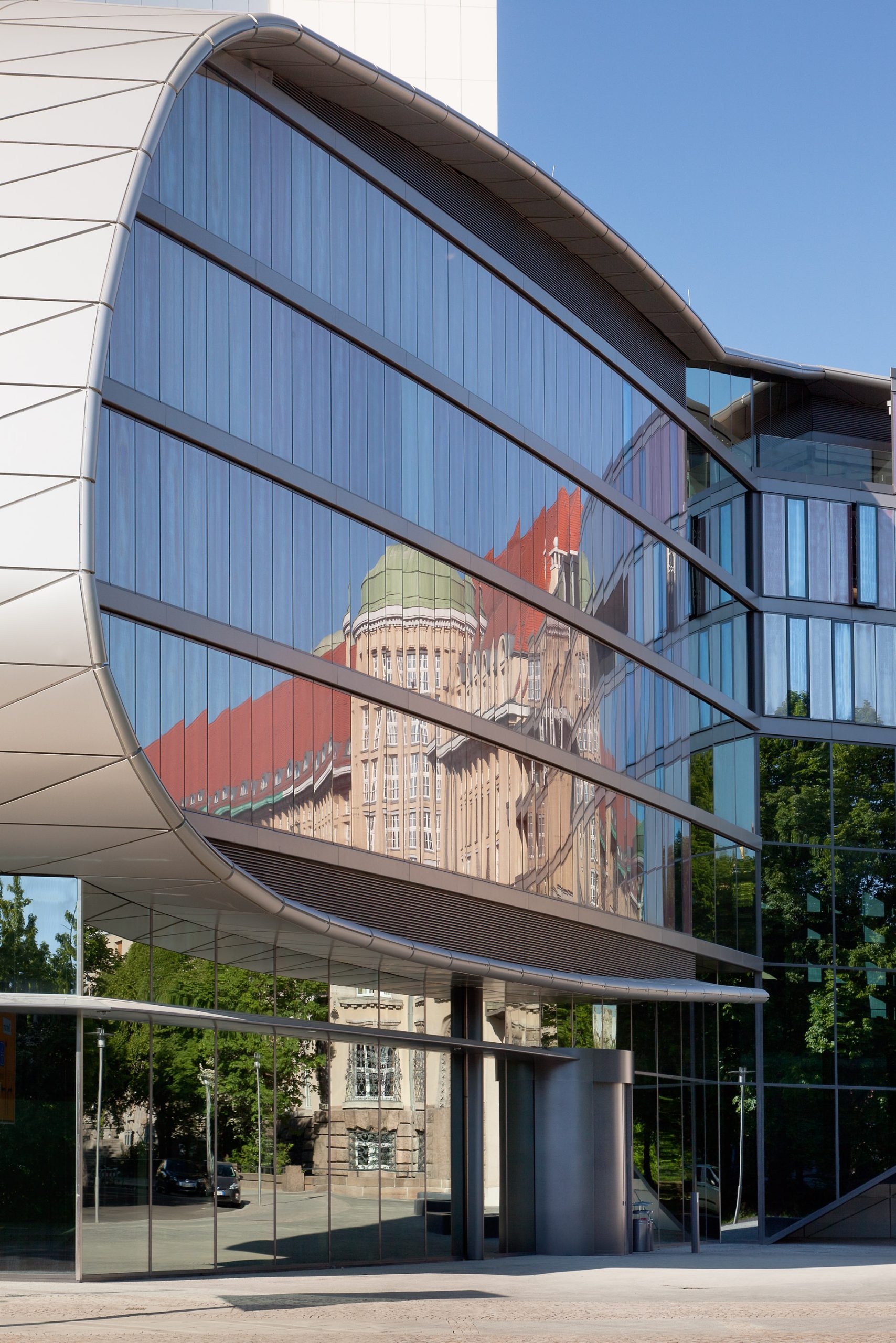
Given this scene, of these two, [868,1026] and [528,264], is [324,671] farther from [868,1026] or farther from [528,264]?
[868,1026]

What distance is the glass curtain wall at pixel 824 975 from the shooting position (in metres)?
44.8

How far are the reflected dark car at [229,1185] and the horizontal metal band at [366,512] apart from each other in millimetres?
9969

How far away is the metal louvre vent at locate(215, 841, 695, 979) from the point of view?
81.1 feet

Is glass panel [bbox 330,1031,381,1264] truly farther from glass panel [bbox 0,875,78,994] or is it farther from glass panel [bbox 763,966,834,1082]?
glass panel [bbox 763,966,834,1082]

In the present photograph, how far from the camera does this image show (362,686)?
26500 millimetres

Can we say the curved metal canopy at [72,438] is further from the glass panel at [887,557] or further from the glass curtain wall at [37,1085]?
the glass panel at [887,557]

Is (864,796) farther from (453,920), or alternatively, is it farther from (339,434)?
(339,434)

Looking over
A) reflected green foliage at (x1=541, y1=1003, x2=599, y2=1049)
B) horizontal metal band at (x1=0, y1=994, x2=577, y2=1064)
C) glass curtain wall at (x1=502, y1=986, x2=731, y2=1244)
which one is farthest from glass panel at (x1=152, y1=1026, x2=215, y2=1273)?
reflected green foliage at (x1=541, y1=1003, x2=599, y2=1049)

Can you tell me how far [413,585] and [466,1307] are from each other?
12.4 metres


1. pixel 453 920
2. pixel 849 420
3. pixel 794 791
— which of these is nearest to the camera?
pixel 453 920

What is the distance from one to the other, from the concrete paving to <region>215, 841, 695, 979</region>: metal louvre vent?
17.5ft

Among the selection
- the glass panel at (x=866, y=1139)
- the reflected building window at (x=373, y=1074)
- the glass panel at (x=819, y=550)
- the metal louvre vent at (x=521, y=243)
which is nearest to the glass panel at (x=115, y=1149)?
the reflected building window at (x=373, y=1074)

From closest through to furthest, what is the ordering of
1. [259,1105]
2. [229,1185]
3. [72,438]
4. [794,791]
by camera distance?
[72,438], [229,1185], [259,1105], [794,791]

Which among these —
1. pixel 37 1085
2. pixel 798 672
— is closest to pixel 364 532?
pixel 37 1085
